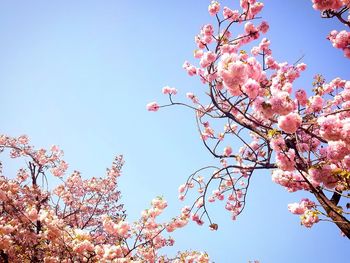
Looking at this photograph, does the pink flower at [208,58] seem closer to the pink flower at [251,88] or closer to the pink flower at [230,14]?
the pink flower at [230,14]

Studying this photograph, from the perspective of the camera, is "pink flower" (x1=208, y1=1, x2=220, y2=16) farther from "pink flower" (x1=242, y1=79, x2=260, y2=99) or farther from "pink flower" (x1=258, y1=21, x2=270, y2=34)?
"pink flower" (x1=242, y1=79, x2=260, y2=99)

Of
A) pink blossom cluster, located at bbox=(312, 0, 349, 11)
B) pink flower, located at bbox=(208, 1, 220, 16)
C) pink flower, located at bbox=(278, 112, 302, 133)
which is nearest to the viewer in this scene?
pink flower, located at bbox=(278, 112, 302, 133)

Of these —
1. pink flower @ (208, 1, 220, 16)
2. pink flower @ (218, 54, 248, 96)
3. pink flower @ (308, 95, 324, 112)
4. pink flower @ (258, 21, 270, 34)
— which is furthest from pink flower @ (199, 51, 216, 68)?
pink flower @ (218, 54, 248, 96)

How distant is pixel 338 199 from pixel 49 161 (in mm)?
11463

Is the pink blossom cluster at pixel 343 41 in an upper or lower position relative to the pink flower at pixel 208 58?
lower

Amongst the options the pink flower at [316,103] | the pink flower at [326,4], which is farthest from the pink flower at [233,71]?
the pink flower at [316,103]

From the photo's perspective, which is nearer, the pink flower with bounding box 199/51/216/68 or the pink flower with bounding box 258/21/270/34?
the pink flower with bounding box 199/51/216/68

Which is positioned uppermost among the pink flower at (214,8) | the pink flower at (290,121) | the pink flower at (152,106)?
the pink flower at (214,8)

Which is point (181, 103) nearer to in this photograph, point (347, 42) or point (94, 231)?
point (347, 42)

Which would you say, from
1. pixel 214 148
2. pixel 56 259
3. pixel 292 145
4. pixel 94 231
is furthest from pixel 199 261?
pixel 94 231

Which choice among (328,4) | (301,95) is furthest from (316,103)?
(328,4)

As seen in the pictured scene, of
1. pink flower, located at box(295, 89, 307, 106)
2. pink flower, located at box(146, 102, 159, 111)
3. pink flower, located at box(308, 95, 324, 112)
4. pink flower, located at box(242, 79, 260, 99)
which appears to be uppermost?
pink flower, located at box(146, 102, 159, 111)

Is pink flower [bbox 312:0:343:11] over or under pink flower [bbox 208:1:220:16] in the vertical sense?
under

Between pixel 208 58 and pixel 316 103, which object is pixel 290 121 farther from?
pixel 208 58
